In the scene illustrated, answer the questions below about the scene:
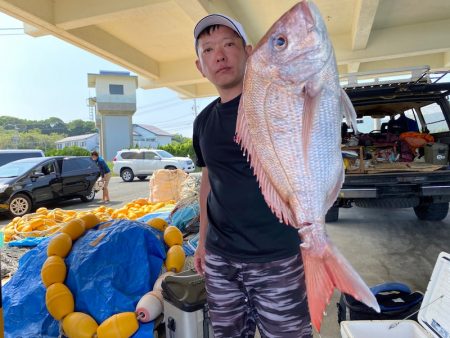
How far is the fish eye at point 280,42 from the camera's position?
38.3 inches

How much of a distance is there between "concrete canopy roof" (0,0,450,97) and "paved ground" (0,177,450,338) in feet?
12.6

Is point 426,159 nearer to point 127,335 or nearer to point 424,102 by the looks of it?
point 424,102

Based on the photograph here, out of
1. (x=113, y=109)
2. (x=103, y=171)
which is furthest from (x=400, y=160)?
(x=113, y=109)

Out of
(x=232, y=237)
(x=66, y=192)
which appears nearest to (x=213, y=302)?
(x=232, y=237)

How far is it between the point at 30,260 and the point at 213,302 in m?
2.61

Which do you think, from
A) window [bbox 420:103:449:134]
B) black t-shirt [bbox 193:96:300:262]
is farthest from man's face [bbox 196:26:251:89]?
window [bbox 420:103:449:134]

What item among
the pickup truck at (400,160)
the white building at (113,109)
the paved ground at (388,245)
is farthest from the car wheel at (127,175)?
the white building at (113,109)

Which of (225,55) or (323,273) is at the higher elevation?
(225,55)

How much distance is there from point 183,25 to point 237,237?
6.99 metres

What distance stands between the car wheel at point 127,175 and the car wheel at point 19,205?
10303 mm

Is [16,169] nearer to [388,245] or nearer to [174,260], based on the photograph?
[174,260]

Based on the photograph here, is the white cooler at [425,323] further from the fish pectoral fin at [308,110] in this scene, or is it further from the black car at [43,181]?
the black car at [43,181]

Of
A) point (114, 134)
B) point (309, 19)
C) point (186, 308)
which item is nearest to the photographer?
point (309, 19)

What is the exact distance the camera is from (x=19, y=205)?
9.88 meters
